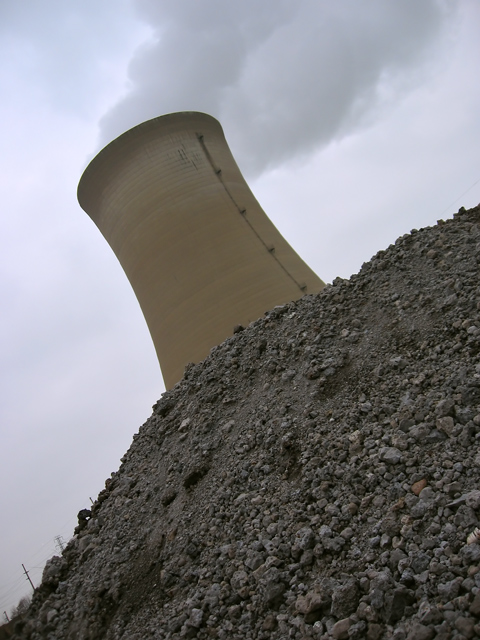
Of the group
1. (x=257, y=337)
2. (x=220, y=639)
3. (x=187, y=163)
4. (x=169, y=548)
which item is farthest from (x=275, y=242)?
(x=220, y=639)

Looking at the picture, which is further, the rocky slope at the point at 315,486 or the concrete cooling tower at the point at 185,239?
the concrete cooling tower at the point at 185,239

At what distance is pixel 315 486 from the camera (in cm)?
259

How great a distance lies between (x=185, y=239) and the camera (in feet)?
21.5

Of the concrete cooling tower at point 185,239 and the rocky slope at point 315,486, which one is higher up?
the concrete cooling tower at point 185,239

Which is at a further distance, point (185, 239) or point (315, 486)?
point (185, 239)

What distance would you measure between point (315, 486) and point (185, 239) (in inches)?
175

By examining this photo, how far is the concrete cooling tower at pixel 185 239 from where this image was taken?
6.33 metres

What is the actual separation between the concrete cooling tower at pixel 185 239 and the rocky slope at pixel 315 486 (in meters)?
1.88

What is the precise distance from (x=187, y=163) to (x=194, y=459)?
462 cm

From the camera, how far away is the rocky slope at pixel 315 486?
196cm

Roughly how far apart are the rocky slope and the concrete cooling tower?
188 centimetres

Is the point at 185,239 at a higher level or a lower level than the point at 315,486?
higher

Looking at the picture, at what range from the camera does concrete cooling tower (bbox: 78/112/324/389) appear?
20.8 ft

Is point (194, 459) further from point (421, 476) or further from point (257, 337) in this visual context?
point (421, 476)
